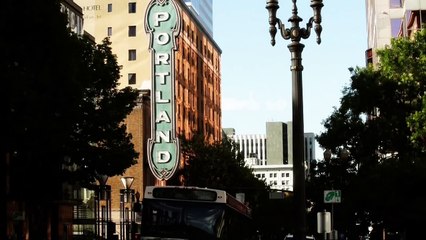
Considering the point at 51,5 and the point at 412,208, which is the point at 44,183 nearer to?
the point at 51,5

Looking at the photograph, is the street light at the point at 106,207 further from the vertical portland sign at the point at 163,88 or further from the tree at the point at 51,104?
the vertical portland sign at the point at 163,88

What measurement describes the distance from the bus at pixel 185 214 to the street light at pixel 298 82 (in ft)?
23.6

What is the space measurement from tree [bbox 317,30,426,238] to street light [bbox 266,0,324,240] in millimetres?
26163

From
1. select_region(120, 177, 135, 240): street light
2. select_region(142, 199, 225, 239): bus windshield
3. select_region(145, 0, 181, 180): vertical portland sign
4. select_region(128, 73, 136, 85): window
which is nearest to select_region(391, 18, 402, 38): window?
select_region(128, 73, 136, 85): window

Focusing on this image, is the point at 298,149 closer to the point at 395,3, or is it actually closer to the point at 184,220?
the point at 184,220

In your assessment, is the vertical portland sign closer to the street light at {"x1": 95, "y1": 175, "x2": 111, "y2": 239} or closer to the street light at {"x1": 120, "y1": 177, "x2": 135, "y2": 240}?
the street light at {"x1": 120, "y1": 177, "x2": 135, "y2": 240}

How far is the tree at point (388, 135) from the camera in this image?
4606 cm

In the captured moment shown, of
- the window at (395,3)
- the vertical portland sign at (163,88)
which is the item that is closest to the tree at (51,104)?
the vertical portland sign at (163,88)

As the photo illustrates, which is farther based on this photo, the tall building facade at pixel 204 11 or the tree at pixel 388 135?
the tall building facade at pixel 204 11

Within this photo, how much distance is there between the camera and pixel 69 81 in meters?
28.7

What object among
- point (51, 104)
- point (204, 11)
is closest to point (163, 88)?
point (51, 104)

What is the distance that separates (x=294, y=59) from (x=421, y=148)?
3179 cm

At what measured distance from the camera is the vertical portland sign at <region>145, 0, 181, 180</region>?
64.4m

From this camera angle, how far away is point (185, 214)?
26016mm
